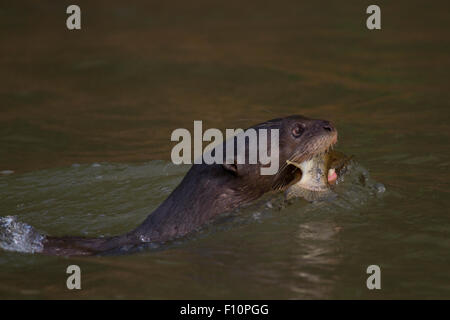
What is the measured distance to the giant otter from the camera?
5453 mm

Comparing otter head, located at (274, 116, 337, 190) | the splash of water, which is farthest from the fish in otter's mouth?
the splash of water

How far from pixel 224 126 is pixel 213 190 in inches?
139

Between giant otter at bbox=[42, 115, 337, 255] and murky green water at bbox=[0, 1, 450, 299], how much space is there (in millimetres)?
148

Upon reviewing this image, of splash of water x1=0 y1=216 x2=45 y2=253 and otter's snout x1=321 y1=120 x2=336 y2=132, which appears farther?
otter's snout x1=321 y1=120 x2=336 y2=132

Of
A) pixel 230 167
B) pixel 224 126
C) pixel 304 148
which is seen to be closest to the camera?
pixel 230 167

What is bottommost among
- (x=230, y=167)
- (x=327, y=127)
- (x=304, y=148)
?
(x=230, y=167)

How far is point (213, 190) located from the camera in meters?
5.59

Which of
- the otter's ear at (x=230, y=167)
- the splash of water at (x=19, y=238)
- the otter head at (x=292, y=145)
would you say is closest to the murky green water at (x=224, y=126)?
the splash of water at (x=19, y=238)

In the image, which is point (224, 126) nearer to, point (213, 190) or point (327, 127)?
point (327, 127)

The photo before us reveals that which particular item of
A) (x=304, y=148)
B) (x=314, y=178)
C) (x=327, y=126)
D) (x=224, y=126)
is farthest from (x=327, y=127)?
(x=224, y=126)

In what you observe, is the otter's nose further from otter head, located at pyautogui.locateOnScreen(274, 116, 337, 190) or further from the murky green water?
the murky green water

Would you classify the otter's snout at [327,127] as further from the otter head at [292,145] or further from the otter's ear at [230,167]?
the otter's ear at [230,167]

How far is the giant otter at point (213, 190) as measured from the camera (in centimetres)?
545
